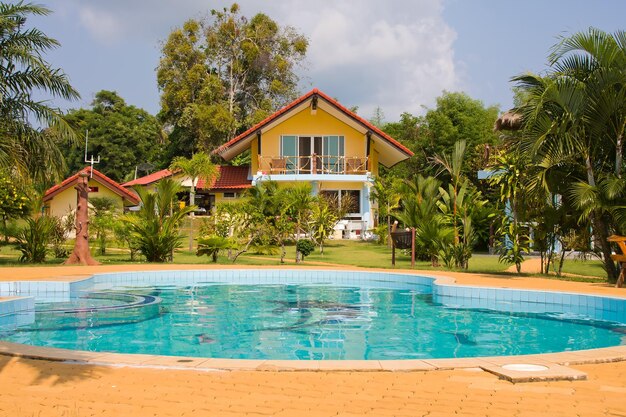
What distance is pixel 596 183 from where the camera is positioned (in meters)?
12.6

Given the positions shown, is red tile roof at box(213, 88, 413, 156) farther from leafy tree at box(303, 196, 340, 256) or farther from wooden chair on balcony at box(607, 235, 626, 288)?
wooden chair on balcony at box(607, 235, 626, 288)

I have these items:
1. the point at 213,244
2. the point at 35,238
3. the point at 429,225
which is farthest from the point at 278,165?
the point at 35,238

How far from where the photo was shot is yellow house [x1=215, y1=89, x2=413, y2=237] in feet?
98.4

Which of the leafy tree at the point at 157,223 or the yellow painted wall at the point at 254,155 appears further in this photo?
the yellow painted wall at the point at 254,155

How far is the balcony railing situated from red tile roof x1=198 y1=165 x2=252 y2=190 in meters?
1.73

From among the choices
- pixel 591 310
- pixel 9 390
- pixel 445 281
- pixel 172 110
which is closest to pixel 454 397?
pixel 9 390

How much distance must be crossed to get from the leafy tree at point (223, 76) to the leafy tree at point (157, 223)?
19948mm

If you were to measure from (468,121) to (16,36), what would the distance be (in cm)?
2449

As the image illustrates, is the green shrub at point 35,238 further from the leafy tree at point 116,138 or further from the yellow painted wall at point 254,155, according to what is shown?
the leafy tree at point 116,138

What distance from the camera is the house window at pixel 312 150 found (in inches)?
1227

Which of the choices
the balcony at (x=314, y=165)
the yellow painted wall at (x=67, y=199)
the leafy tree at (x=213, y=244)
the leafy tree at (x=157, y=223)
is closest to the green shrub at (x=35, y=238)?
the leafy tree at (x=157, y=223)

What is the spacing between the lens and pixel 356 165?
31141 millimetres

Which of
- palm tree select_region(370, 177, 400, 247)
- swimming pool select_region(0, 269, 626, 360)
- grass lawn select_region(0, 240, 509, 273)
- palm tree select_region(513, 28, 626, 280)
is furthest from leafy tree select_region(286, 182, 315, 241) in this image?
palm tree select_region(513, 28, 626, 280)

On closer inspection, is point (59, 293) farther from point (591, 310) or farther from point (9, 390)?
point (591, 310)
